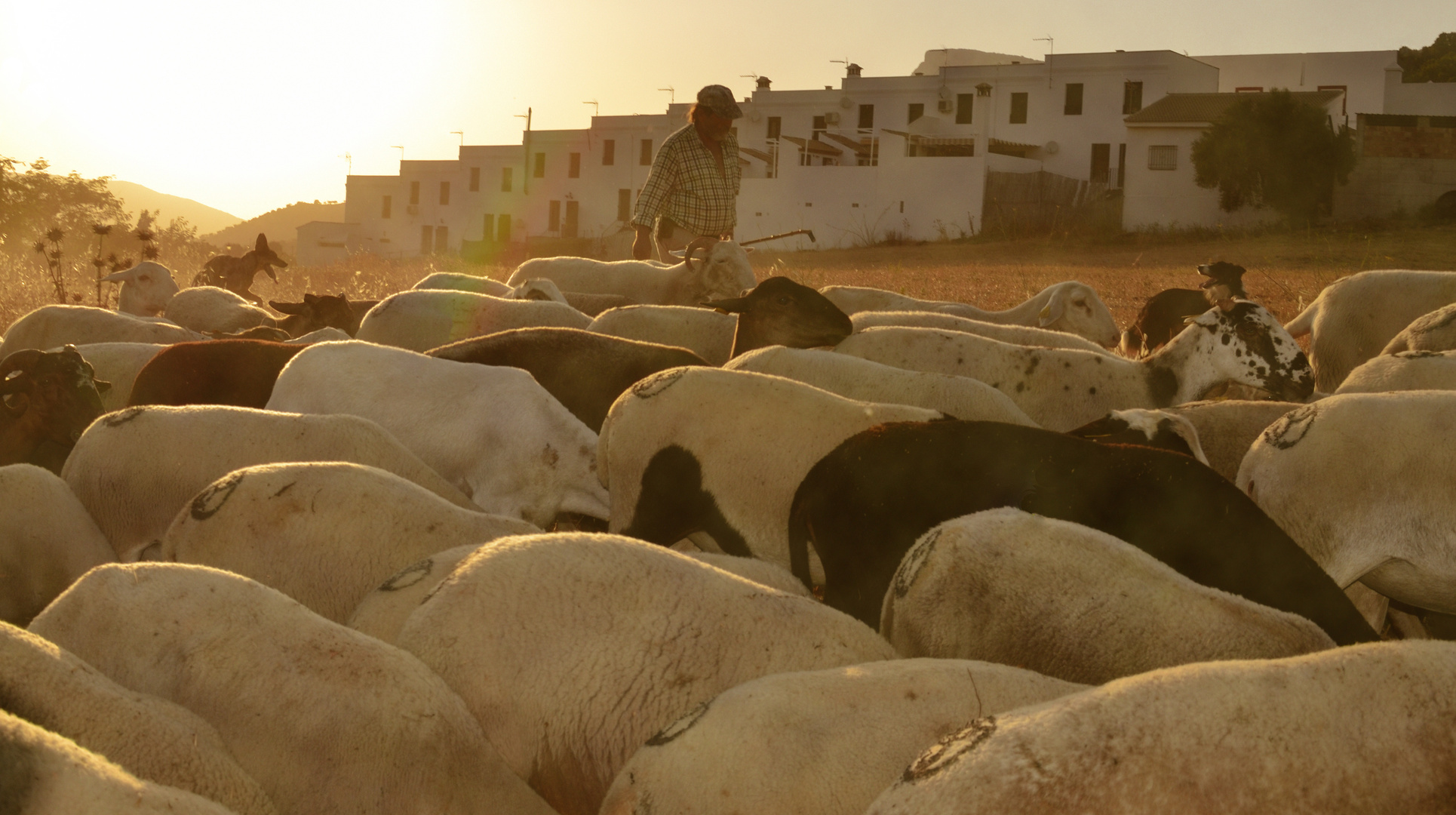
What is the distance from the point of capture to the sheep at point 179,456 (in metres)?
4.75

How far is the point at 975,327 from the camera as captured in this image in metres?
7.71

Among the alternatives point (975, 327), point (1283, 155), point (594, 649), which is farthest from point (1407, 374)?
A: point (1283, 155)

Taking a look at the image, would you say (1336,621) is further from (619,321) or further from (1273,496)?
(619,321)

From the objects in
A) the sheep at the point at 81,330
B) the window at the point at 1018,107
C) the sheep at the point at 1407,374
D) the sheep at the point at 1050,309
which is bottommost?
the sheep at the point at 81,330

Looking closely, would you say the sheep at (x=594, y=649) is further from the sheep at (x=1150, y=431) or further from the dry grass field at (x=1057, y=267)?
the dry grass field at (x=1057, y=267)

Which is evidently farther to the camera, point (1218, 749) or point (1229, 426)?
point (1229, 426)

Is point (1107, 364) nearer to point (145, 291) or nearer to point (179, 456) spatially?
point (179, 456)

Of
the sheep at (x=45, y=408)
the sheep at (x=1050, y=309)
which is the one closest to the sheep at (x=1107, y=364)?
the sheep at (x=1050, y=309)

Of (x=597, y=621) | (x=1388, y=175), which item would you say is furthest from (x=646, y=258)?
(x=1388, y=175)

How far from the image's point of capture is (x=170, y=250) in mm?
29031

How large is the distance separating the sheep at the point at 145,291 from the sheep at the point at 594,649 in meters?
9.87

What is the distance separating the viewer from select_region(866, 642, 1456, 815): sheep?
186cm

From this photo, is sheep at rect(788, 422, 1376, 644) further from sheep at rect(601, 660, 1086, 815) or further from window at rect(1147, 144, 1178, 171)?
window at rect(1147, 144, 1178, 171)

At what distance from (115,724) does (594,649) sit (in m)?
1.10
